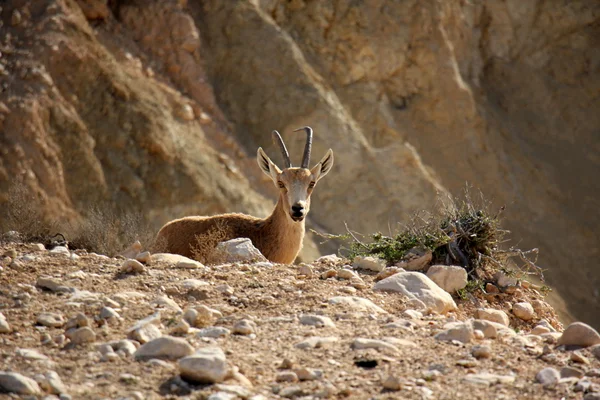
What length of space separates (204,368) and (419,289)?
9.67 ft

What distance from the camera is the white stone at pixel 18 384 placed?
4410 millimetres

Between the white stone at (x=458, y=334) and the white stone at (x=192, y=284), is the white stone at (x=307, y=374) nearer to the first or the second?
the white stone at (x=458, y=334)

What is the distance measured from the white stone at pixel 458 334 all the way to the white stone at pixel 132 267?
263cm

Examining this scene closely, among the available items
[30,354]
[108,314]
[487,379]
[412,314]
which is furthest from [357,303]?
[30,354]

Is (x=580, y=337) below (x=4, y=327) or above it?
above

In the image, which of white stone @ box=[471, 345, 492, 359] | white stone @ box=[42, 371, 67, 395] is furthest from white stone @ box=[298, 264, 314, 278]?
white stone @ box=[42, 371, 67, 395]

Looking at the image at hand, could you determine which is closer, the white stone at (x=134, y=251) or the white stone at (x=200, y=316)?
the white stone at (x=200, y=316)

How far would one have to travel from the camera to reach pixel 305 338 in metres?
5.59

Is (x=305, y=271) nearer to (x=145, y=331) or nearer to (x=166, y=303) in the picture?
(x=166, y=303)

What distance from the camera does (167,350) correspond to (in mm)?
5031

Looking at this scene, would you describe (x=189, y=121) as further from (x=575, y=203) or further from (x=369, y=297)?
(x=369, y=297)

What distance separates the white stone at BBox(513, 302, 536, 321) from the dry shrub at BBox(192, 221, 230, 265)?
324 centimetres

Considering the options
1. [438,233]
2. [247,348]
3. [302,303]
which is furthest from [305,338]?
[438,233]

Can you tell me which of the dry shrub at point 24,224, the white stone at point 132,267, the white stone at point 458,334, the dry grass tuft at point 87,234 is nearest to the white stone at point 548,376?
the white stone at point 458,334
